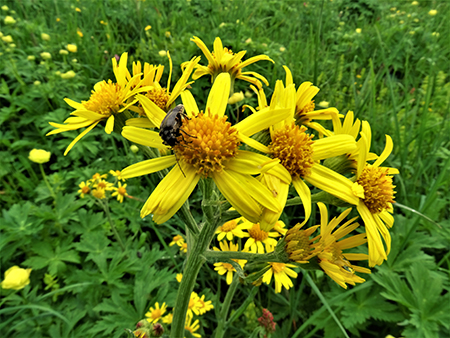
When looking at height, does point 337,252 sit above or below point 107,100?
below

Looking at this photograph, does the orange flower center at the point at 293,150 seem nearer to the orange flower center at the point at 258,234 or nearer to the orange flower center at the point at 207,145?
the orange flower center at the point at 207,145

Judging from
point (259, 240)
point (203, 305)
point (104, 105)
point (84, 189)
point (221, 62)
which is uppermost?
point (221, 62)

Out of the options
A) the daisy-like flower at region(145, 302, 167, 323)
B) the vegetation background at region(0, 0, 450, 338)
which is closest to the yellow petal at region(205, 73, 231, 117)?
the vegetation background at region(0, 0, 450, 338)

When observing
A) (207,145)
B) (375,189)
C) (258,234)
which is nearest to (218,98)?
(207,145)

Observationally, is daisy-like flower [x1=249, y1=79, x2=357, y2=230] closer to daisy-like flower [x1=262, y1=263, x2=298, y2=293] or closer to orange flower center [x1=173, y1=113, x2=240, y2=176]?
orange flower center [x1=173, y1=113, x2=240, y2=176]

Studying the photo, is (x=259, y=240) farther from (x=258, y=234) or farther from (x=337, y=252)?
(x=337, y=252)
